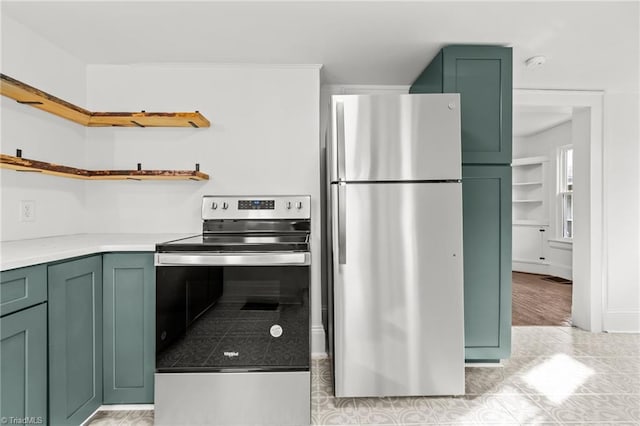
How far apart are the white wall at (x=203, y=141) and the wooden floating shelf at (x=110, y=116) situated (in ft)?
0.54

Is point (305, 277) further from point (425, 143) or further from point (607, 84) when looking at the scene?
point (607, 84)

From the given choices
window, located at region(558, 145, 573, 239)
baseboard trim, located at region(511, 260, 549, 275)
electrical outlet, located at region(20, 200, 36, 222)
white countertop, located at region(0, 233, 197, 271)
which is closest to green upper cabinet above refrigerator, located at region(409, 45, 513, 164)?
white countertop, located at region(0, 233, 197, 271)

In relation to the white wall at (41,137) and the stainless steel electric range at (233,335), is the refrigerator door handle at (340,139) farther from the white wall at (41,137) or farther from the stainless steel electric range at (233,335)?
the white wall at (41,137)

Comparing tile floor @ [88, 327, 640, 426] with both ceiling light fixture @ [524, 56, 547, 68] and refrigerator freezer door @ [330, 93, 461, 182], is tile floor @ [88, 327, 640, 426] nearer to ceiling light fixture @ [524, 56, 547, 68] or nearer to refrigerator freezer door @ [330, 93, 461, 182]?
refrigerator freezer door @ [330, 93, 461, 182]

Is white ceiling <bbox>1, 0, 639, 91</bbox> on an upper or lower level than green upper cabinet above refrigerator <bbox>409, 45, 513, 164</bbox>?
upper

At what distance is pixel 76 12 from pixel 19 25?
1.36ft

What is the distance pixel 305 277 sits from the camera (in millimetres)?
1739

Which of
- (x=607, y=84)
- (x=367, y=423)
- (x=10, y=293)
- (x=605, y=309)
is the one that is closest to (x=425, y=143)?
(x=367, y=423)

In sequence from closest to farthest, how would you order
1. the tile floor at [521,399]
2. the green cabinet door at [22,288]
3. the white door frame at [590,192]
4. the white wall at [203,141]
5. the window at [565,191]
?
the green cabinet door at [22,288] → the tile floor at [521,399] → the white wall at [203,141] → the white door frame at [590,192] → the window at [565,191]

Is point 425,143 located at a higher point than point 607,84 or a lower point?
lower

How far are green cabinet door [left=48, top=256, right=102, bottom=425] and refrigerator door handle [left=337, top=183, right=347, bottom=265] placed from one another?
125 cm

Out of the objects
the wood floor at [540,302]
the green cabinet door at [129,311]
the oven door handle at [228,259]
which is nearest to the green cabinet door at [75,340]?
the green cabinet door at [129,311]

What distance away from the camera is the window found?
5348 millimetres

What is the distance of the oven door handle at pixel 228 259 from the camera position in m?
1.70
